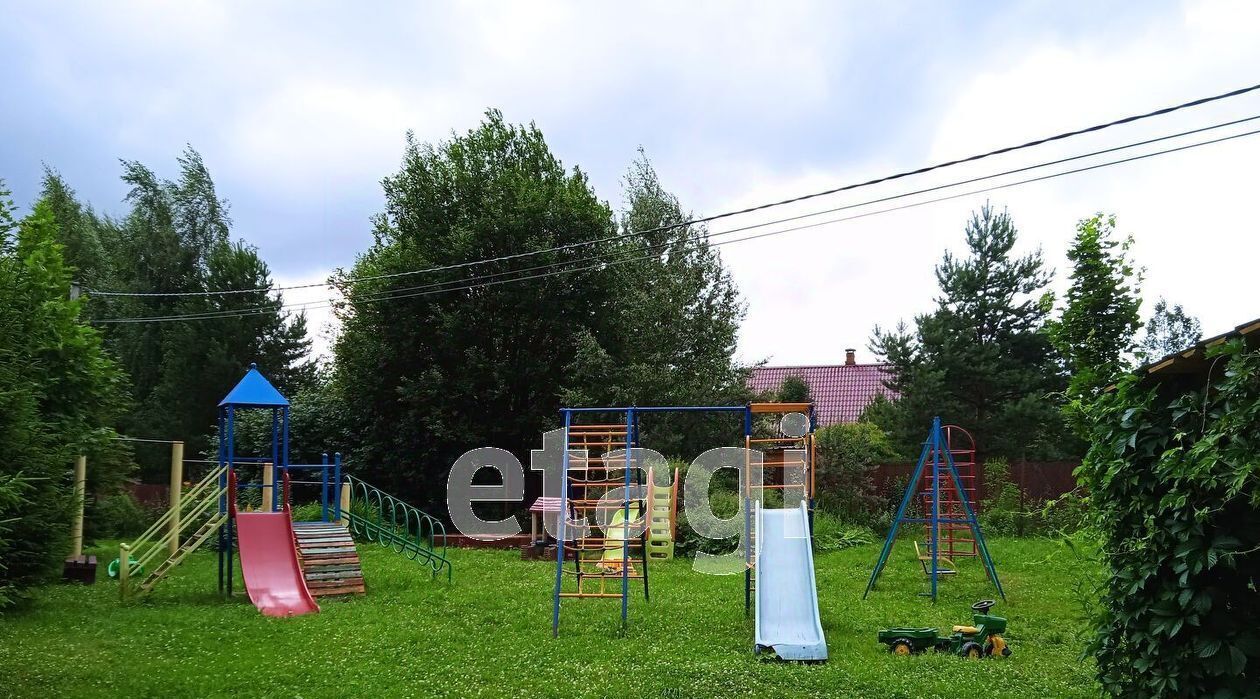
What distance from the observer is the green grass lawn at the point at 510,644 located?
7.00m

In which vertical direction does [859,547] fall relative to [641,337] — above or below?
below

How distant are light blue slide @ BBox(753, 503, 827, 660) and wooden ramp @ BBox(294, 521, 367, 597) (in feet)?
17.8

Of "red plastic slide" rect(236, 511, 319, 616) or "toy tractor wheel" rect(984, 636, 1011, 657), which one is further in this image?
"red plastic slide" rect(236, 511, 319, 616)

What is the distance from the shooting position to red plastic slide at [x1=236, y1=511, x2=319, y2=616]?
36.0ft

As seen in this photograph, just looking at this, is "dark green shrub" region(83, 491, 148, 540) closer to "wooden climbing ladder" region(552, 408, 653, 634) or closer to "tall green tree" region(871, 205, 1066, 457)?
A: "wooden climbing ladder" region(552, 408, 653, 634)

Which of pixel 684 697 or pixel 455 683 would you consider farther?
pixel 455 683

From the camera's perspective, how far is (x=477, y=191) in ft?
71.9

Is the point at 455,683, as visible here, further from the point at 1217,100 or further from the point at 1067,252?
the point at 1217,100

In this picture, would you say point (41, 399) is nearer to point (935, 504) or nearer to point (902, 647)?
point (902, 647)

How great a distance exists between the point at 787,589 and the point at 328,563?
6.11m

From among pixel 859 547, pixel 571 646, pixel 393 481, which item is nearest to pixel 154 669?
pixel 571 646

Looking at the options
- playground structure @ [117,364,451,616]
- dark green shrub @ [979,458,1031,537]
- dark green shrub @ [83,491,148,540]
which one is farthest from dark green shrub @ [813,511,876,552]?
dark green shrub @ [83,491,148,540]

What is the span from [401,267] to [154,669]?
1479 centimetres

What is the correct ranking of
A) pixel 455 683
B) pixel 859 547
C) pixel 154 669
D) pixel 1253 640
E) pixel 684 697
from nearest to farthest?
pixel 1253 640 → pixel 684 697 → pixel 455 683 → pixel 154 669 → pixel 859 547
